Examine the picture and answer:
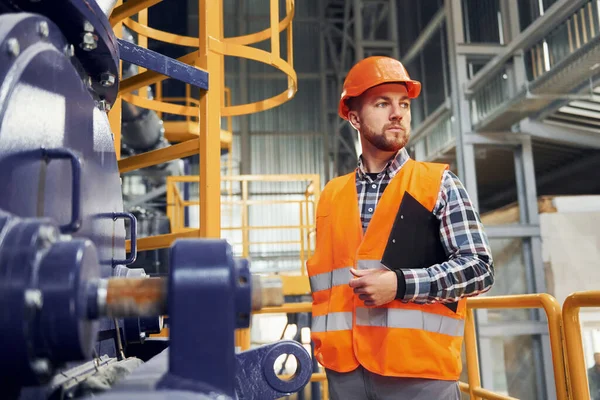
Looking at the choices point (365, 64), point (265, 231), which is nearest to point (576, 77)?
point (365, 64)

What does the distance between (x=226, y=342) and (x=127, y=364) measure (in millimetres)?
596

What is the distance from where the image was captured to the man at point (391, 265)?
1.72 meters

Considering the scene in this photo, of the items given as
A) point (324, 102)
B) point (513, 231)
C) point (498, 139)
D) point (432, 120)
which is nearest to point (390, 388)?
point (513, 231)

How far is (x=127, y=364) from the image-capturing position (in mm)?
1238

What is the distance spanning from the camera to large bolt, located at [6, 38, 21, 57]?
2.78ft

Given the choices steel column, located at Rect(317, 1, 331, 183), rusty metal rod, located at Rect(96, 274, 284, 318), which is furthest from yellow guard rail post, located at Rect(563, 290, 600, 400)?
steel column, located at Rect(317, 1, 331, 183)

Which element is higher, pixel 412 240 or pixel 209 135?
pixel 209 135

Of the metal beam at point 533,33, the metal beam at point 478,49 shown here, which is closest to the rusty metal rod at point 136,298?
the metal beam at point 533,33

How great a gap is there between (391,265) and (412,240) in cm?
12

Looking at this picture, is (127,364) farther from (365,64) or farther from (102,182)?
(365,64)

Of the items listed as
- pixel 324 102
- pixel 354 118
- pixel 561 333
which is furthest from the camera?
pixel 324 102

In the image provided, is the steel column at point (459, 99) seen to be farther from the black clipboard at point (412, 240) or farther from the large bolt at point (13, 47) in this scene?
the large bolt at point (13, 47)

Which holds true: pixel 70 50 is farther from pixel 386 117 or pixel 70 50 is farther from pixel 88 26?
pixel 386 117

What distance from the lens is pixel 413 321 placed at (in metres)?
1.78
